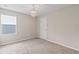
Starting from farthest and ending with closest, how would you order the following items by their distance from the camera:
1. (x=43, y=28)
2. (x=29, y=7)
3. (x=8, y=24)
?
1. (x=43, y=28)
2. (x=8, y=24)
3. (x=29, y=7)

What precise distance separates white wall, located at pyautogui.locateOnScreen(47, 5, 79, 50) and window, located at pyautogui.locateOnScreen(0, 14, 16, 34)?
79cm

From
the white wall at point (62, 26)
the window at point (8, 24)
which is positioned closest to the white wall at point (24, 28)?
the window at point (8, 24)

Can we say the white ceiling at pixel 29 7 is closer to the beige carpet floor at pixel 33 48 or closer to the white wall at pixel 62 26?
the white wall at pixel 62 26

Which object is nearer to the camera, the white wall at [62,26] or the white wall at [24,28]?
the white wall at [24,28]

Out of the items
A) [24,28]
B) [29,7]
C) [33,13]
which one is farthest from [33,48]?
[29,7]

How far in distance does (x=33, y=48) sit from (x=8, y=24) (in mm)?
719

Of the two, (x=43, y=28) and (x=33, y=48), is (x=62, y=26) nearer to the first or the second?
(x=43, y=28)

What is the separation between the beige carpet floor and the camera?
1595 mm

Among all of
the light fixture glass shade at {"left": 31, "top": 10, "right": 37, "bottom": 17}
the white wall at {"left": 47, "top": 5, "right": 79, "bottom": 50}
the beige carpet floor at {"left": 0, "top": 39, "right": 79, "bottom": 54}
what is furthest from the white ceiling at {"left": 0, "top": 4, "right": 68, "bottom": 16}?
the beige carpet floor at {"left": 0, "top": 39, "right": 79, "bottom": 54}

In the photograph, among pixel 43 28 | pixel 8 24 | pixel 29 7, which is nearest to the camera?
pixel 29 7

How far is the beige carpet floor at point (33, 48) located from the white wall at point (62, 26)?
0.60 feet

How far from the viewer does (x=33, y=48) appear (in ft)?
5.45

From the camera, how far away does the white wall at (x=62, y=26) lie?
1.86 metres
